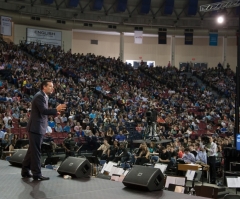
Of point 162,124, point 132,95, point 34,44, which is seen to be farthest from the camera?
point 34,44

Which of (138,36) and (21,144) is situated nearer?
(21,144)

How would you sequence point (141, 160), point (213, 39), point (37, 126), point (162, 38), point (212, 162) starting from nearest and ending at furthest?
point (37, 126) < point (141, 160) < point (212, 162) < point (213, 39) < point (162, 38)

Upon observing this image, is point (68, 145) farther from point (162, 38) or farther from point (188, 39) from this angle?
point (188, 39)

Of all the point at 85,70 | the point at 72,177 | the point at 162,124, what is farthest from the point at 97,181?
the point at 85,70

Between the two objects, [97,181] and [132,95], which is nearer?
[97,181]

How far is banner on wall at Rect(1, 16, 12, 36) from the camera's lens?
26844 mm

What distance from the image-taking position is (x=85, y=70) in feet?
84.8

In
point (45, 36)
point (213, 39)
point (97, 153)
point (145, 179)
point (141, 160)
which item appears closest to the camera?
point (145, 179)

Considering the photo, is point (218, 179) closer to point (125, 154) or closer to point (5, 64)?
point (125, 154)

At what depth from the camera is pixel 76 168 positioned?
19.0ft

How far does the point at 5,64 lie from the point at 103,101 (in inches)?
242

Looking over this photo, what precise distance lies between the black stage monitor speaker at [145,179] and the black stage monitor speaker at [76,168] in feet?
3.02

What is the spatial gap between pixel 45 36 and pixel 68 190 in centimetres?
2665

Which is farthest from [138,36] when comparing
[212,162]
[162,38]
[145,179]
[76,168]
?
[145,179]
